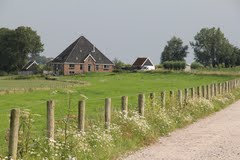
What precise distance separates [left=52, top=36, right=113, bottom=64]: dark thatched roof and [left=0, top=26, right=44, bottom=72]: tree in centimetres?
1117

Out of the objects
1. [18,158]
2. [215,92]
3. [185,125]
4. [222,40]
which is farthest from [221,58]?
[18,158]

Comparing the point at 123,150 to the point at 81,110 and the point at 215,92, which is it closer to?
the point at 81,110

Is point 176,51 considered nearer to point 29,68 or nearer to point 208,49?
point 208,49

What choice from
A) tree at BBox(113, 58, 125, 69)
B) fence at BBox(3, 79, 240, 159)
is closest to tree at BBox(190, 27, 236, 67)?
tree at BBox(113, 58, 125, 69)

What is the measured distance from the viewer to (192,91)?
907 inches

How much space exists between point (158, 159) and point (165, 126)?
463 cm

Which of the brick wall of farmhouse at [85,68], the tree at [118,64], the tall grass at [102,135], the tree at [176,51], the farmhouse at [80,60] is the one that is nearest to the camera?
the tall grass at [102,135]

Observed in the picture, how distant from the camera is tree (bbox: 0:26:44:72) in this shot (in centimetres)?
12181

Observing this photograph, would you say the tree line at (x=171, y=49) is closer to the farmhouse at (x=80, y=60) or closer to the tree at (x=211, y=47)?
the tree at (x=211, y=47)

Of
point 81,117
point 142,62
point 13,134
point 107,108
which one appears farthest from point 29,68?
point 13,134

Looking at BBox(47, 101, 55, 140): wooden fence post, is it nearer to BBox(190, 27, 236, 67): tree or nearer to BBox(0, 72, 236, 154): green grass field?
BBox(0, 72, 236, 154): green grass field

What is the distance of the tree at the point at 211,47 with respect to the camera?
500 feet

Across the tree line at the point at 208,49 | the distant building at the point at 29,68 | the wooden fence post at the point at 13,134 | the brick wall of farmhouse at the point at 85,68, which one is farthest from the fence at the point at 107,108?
the tree line at the point at 208,49

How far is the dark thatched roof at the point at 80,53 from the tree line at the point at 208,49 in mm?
42612
